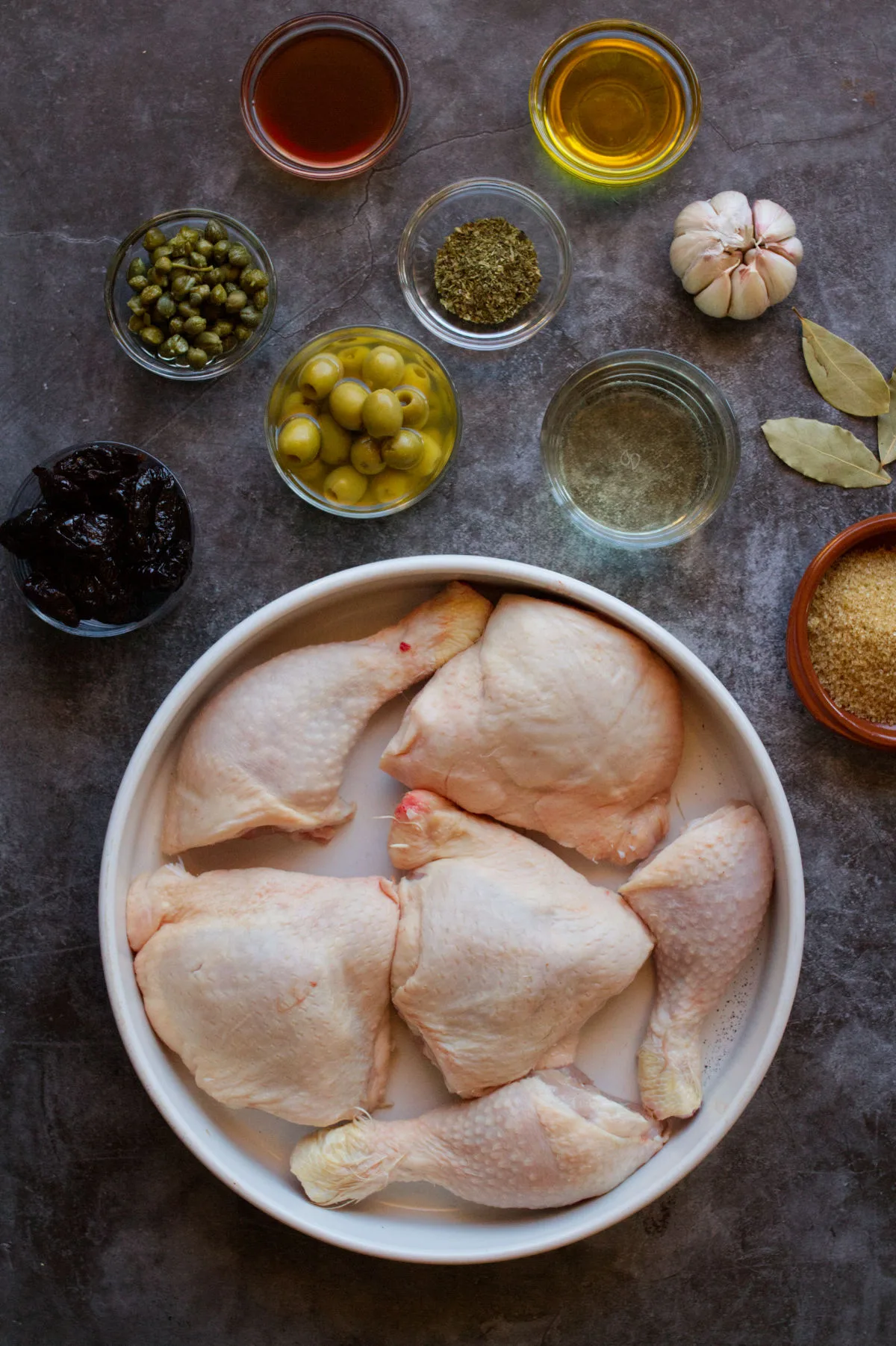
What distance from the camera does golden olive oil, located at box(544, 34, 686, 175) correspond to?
5.98 ft

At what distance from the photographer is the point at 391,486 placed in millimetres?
1718

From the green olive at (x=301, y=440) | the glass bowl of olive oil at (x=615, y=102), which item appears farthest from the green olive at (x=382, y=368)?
the glass bowl of olive oil at (x=615, y=102)

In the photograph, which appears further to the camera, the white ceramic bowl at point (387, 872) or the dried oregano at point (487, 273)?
the dried oregano at point (487, 273)

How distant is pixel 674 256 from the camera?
5.89ft

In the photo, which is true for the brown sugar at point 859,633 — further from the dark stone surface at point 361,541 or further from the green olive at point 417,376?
the green olive at point 417,376

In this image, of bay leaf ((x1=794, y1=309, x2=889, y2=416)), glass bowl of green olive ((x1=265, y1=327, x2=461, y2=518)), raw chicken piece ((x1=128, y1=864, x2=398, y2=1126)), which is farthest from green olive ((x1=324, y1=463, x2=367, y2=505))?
bay leaf ((x1=794, y1=309, x2=889, y2=416))

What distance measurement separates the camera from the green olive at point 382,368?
1.68 metres

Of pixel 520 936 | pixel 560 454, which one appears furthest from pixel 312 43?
pixel 520 936

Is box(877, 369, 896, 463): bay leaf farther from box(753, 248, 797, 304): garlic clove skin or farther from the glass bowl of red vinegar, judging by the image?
the glass bowl of red vinegar

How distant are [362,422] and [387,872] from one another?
793 mm

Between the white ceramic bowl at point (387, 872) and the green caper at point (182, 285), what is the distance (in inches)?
22.3

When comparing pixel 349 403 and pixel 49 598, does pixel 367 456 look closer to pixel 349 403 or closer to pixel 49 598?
pixel 349 403

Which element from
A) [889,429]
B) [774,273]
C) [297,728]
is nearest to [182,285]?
[297,728]

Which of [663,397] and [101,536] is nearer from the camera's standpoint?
[101,536]
